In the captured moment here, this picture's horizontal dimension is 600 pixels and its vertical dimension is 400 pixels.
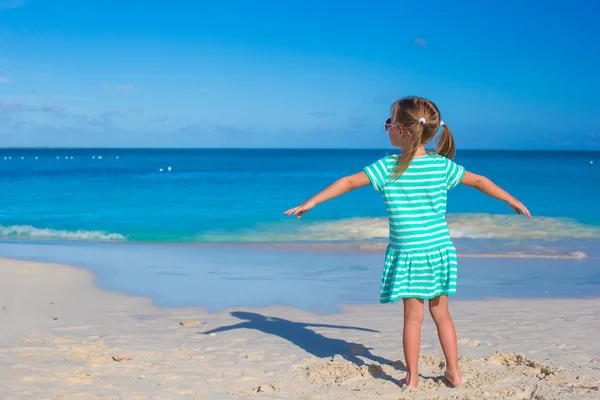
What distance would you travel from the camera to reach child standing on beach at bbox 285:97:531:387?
3574mm

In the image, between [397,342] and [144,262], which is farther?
[144,262]

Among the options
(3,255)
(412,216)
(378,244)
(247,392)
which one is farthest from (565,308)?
(3,255)

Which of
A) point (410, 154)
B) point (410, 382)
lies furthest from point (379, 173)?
point (410, 382)

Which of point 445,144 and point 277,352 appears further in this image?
point 277,352

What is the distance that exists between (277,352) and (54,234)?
11.3 meters

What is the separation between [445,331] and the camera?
375 cm

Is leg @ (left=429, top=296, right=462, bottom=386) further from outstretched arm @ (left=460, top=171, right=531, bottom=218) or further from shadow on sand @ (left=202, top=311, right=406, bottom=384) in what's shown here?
outstretched arm @ (left=460, top=171, right=531, bottom=218)

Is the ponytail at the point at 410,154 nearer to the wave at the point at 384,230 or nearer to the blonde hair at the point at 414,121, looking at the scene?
the blonde hair at the point at 414,121

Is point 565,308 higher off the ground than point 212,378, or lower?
higher

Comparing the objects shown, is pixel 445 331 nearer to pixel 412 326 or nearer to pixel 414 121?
pixel 412 326

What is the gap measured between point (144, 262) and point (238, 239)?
13.7ft

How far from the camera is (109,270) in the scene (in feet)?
28.5

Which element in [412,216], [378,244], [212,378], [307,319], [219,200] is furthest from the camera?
[219,200]

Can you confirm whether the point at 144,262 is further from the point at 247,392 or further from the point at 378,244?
the point at 247,392
